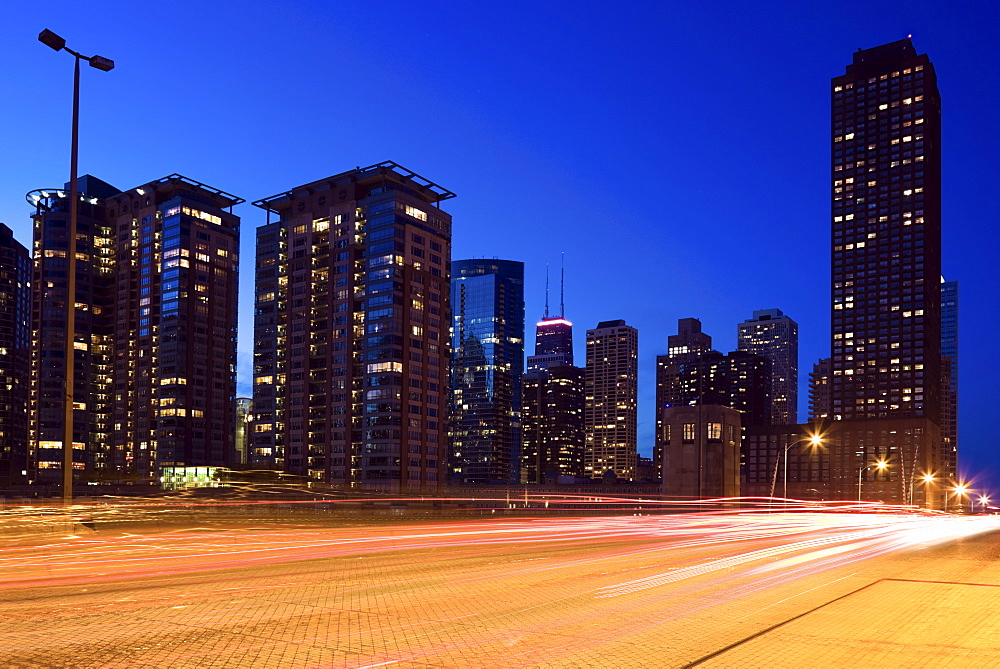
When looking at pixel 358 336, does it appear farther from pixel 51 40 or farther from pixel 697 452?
pixel 51 40

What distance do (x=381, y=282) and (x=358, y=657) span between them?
537 feet

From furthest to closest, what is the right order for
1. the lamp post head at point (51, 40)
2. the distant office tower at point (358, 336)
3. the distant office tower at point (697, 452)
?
the distant office tower at point (358, 336) < the distant office tower at point (697, 452) < the lamp post head at point (51, 40)

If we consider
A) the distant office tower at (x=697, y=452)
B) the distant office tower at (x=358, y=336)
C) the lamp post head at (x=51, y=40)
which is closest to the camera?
the lamp post head at (x=51, y=40)

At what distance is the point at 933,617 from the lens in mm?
13125

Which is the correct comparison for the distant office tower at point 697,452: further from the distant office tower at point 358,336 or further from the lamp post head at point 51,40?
the distant office tower at point 358,336

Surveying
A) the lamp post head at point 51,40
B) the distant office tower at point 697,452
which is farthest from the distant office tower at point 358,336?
the lamp post head at point 51,40

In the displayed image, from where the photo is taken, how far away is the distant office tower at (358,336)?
16938 cm

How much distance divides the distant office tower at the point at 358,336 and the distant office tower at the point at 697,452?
3412 inches

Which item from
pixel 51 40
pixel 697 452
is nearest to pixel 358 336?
pixel 697 452

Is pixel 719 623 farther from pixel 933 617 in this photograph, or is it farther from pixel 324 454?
pixel 324 454

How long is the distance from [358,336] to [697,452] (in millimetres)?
106314

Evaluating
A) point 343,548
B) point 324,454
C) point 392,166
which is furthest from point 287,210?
point 343,548

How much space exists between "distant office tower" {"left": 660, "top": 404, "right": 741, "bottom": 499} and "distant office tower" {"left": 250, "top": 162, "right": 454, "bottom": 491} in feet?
284

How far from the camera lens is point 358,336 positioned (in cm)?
17850
